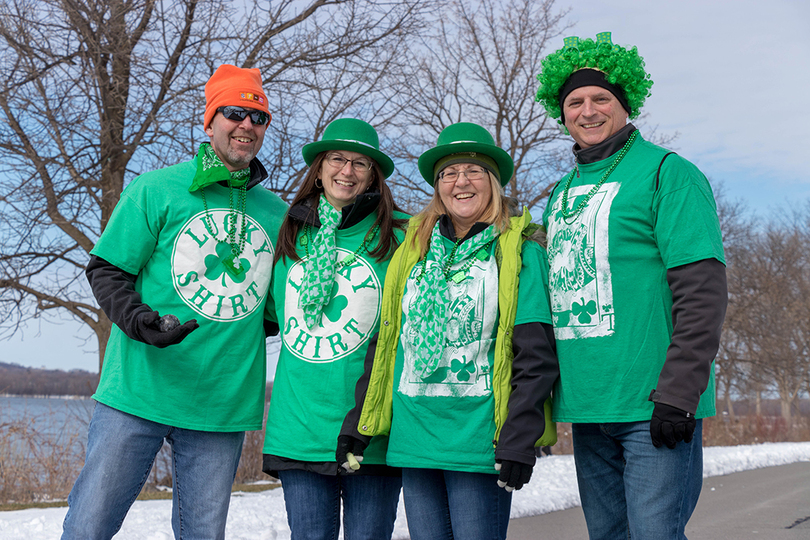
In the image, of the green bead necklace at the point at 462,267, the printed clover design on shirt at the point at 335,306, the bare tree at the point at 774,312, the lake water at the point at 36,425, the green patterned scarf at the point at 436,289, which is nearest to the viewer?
the green patterned scarf at the point at 436,289

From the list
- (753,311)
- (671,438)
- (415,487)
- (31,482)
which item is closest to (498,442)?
(415,487)

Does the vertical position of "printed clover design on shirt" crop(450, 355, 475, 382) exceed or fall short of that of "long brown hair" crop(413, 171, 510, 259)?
it falls short

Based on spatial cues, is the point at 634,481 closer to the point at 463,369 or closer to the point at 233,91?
the point at 463,369

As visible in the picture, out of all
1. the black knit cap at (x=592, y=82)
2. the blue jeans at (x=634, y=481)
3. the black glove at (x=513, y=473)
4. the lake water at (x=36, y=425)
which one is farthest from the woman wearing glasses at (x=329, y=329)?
the lake water at (x=36, y=425)

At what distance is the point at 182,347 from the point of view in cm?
286

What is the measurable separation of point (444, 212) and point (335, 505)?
1.37m

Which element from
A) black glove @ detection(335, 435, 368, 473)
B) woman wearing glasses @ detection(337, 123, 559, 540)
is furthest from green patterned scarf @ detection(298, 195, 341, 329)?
black glove @ detection(335, 435, 368, 473)

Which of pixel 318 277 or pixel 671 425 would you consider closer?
pixel 671 425

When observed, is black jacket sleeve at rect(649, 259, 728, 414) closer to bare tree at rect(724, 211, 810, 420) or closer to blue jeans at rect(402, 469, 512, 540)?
blue jeans at rect(402, 469, 512, 540)

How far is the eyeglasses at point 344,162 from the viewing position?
306 cm

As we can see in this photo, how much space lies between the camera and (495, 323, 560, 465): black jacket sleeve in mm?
2311

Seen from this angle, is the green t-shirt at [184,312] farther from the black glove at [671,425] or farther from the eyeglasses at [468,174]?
the black glove at [671,425]

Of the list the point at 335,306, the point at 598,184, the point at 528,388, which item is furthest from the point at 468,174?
the point at 528,388

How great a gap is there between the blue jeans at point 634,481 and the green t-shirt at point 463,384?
42 centimetres
